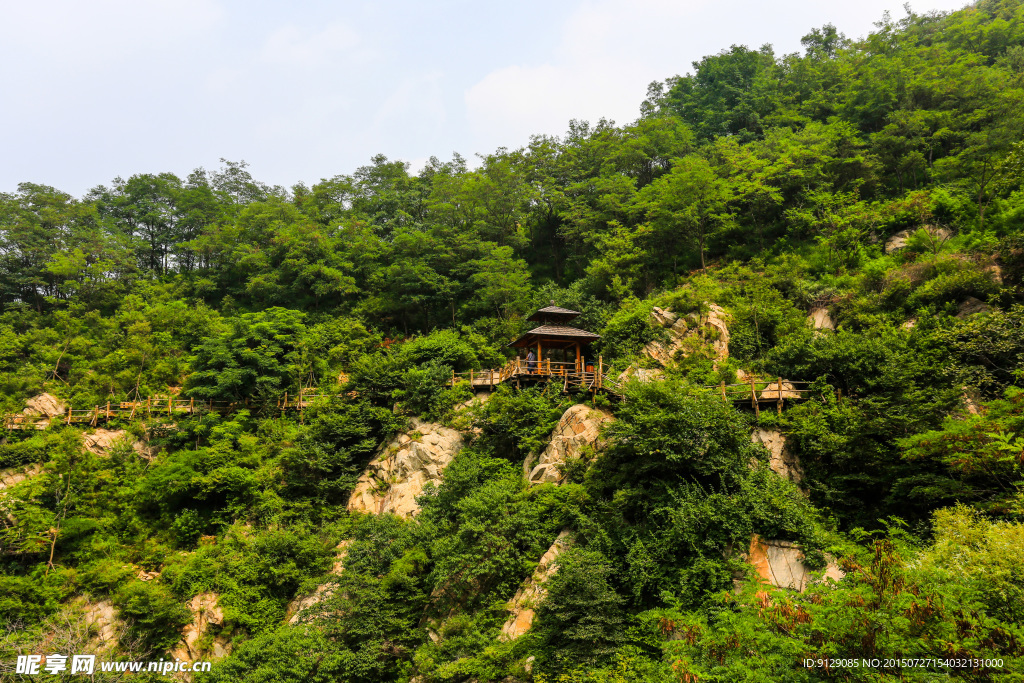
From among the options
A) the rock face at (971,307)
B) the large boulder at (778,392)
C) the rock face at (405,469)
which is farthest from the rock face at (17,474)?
the rock face at (971,307)

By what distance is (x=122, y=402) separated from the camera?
89.4 ft

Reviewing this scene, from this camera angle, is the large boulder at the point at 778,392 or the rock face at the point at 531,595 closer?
the rock face at the point at 531,595

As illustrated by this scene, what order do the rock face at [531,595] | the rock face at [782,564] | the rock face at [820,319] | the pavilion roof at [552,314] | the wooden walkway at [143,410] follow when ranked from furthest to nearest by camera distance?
the wooden walkway at [143,410] → the pavilion roof at [552,314] → the rock face at [820,319] → the rock face at [531,595] → the rock face at [782,564]

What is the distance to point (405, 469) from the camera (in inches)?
803

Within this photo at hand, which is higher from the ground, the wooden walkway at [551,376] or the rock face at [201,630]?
the wooden walkway at [551,376]

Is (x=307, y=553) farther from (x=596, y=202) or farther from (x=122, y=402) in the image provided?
(x=596, y=202)

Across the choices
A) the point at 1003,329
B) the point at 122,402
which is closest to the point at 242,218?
the point at 122,402

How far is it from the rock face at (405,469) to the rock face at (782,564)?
11.0 metres

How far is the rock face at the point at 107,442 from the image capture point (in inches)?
979

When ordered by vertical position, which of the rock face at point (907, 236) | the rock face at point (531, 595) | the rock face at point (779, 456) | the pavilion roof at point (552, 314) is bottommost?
the rock face at point (531, 595)

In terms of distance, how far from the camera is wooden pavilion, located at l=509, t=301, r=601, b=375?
21422 mm

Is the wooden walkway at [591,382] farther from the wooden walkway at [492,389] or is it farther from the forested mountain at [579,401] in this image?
the forested mountain at [579,401]

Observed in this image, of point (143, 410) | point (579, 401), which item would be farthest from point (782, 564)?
point (143, 410)

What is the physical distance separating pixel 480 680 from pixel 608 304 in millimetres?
18131
